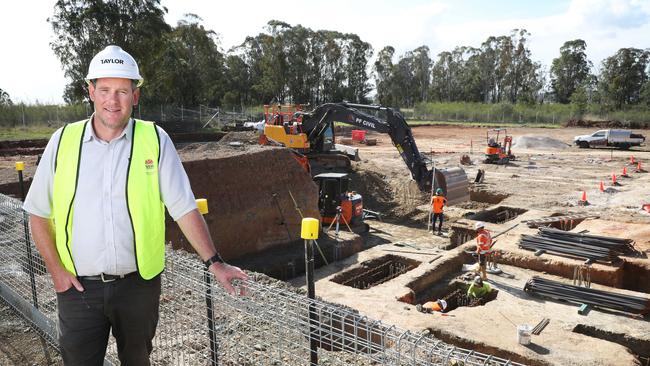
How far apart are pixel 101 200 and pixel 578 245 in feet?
37.8

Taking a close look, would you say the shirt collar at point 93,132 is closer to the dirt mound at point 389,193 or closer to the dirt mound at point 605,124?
the dirt mound at point 389,193

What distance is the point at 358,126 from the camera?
18.5 m

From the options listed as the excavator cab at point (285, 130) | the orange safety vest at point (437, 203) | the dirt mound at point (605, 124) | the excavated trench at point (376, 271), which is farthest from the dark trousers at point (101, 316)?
the dirt mound at point (605, 124)

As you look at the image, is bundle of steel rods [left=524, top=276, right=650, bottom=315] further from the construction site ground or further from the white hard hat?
the white hard hat

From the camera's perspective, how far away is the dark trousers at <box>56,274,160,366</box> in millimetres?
2551

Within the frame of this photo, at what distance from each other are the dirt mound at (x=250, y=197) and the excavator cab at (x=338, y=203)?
114 centimetres

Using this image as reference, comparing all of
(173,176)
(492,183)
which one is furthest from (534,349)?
(492,183)

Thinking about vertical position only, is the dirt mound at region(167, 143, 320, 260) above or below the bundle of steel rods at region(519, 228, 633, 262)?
above

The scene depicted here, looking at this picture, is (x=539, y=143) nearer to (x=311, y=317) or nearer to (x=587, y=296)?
(x=587, y=296)

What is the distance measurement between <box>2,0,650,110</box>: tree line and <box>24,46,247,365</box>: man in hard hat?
34.4 metres

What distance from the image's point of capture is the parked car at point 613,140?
32.6 m

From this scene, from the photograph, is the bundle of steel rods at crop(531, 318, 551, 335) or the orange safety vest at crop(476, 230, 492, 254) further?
the orange safety vest at crop(476, 230, 492, 254)

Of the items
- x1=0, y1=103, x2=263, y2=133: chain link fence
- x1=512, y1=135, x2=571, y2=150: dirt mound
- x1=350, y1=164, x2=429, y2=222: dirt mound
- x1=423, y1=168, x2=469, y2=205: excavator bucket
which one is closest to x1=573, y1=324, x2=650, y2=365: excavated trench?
x1=423, y1=168, x2=469, y2=205: excavator bucket

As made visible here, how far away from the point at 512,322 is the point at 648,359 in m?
2.12
